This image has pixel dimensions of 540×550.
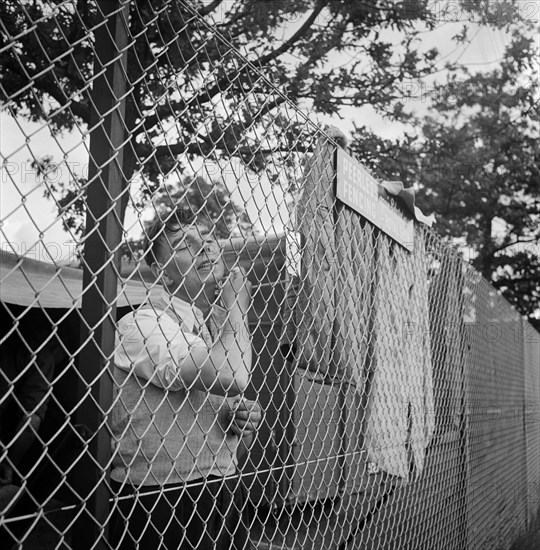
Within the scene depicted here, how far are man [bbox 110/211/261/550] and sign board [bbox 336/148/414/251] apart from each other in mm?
884

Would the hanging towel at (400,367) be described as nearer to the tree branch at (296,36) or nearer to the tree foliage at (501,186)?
the tree branch at (296,36)

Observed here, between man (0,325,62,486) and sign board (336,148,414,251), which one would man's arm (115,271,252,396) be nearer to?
sign board (336,148,414,251)

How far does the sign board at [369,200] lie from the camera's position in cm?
272

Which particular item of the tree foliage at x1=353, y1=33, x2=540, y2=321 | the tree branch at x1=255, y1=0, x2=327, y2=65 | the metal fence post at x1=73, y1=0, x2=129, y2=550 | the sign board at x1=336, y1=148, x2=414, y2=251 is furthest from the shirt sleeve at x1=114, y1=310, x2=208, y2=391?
the tree foliage at x1=353, y1=33, x2=540, y2=321

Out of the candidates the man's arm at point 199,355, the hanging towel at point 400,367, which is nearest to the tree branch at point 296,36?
the hanging towel at point 400,367

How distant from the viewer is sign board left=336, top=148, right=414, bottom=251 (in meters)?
2.72

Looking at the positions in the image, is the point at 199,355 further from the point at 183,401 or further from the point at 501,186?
the point at 501,186

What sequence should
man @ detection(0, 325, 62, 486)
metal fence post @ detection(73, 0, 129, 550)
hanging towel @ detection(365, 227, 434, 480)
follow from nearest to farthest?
1. metal fence post @ detection(73, 0, 129, 550)
2. hanging towel @ detection(365, 227, 434, 480)
3. man @ detection(0, 325, 62, 486)

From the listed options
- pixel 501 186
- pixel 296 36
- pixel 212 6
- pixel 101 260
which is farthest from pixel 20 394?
pixel 501 186

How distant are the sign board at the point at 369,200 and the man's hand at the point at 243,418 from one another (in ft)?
3.34

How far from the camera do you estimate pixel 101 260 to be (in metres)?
1.43

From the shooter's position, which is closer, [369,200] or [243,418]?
[243,418]

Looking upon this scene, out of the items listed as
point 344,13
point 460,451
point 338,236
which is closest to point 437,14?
point 344,13

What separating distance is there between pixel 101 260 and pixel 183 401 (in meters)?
0.52
